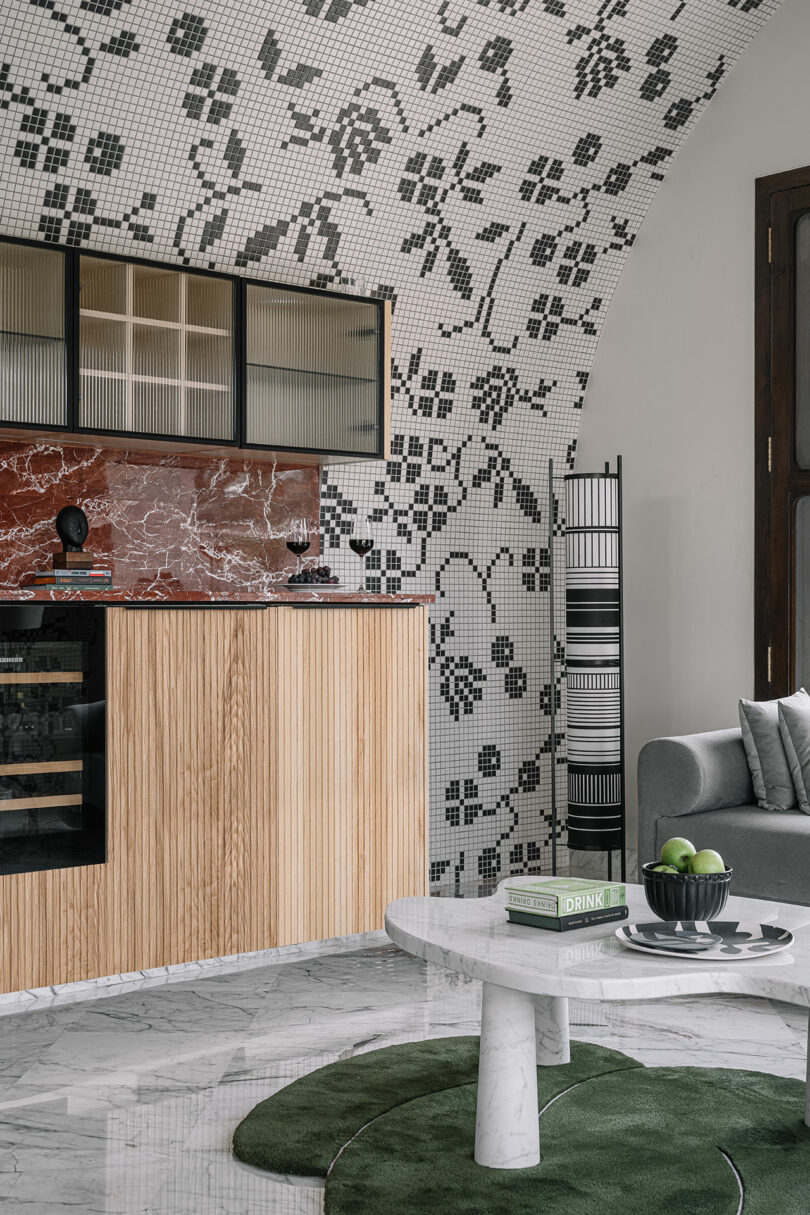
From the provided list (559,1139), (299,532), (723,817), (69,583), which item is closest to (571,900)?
(559,1139)

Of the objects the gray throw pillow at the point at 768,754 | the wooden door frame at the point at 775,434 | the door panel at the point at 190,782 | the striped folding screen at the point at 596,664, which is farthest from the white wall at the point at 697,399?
the door panel at the point at 190,782

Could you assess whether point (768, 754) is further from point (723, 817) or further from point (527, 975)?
point (527, 975)

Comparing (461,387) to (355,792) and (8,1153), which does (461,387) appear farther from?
(8,1153)

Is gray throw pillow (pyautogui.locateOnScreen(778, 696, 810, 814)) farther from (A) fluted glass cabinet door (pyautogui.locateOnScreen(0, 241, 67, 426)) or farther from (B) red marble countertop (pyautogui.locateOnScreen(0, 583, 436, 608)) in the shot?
(A) fluted glass cabinet door (pyautogui.locateOnScreen(0, 241, 67, 426))

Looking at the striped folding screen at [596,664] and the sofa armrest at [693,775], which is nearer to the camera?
the sofa armrest at [693,775]

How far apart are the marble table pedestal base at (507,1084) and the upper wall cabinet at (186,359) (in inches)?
89.8

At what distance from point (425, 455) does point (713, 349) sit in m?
1.31

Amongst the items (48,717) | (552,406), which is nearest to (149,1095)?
(48,717)

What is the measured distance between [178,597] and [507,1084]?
2.02 meters

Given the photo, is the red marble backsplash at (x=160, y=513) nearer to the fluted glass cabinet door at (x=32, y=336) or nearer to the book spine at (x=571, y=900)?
the fluted glass cabinet door at (x=32, y=336)

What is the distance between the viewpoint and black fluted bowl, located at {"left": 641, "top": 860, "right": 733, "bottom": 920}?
2670mm

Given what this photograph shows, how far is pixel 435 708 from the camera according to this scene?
5406mm

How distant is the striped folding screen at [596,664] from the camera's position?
16.9 feet

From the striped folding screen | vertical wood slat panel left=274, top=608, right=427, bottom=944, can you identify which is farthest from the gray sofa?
vertical wood slat panel left=274, top=608, right=427, bottom=944
